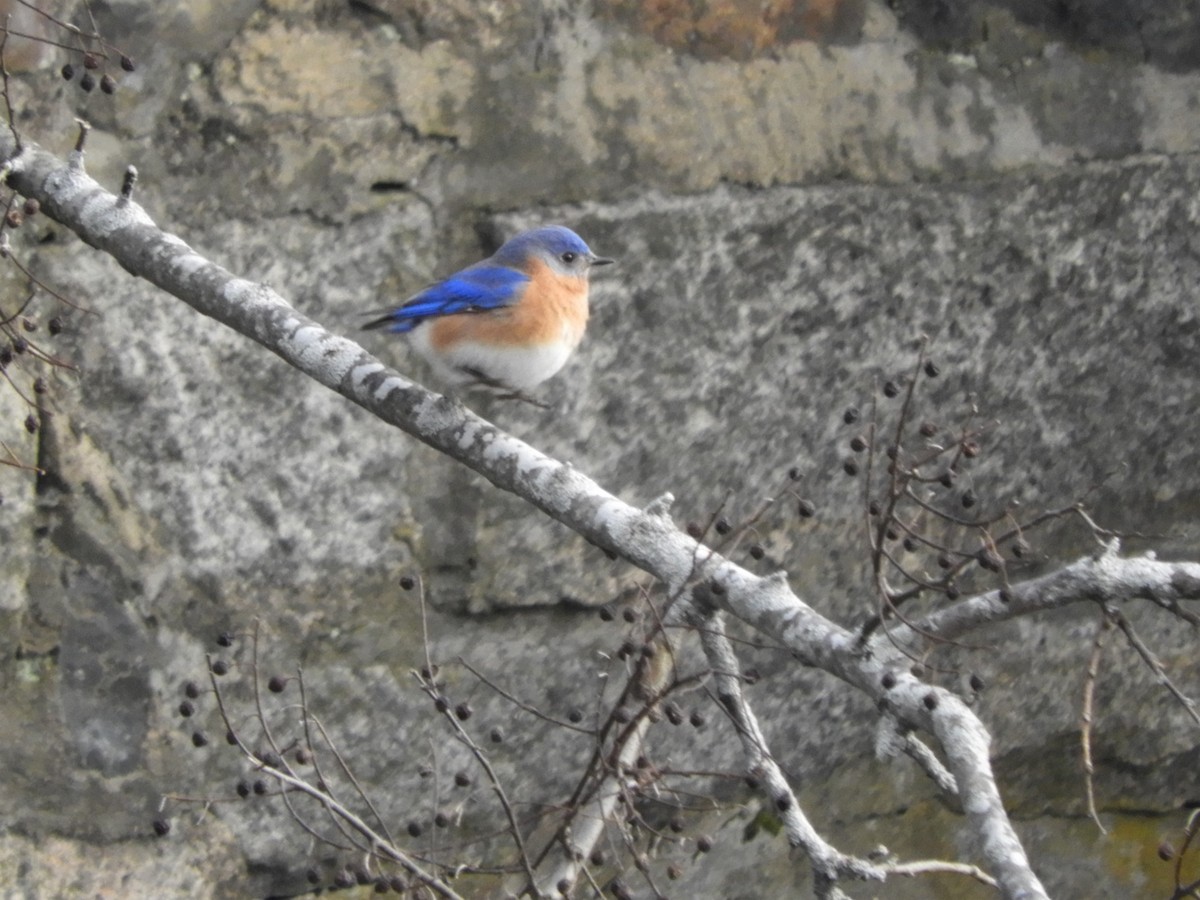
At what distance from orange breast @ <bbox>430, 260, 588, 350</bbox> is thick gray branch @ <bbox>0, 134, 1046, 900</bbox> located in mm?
415

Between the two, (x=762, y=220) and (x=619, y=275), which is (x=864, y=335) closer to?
(x=762, y=220)

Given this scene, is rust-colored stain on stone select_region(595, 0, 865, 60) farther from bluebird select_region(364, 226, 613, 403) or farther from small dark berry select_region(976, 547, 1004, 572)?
small dark berry select_region(976, 547, 1004, 572)

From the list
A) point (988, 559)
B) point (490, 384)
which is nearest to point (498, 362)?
point (490, 384)

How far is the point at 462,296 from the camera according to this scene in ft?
9.91

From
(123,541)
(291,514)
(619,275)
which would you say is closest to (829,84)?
(619,275)

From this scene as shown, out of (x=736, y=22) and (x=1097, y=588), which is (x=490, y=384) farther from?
(x=1097, y=588)

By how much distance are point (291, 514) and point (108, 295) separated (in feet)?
1.68

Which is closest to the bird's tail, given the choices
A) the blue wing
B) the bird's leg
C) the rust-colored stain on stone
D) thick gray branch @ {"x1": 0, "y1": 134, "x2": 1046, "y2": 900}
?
the blue wing

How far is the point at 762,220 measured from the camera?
320cm

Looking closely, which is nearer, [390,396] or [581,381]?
[390,396]

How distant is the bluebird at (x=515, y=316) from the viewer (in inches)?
117

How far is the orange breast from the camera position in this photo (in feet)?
9.69

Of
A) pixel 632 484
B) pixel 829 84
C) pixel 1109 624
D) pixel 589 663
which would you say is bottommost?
pixel 589 663

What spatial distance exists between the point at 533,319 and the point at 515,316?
9 cm
